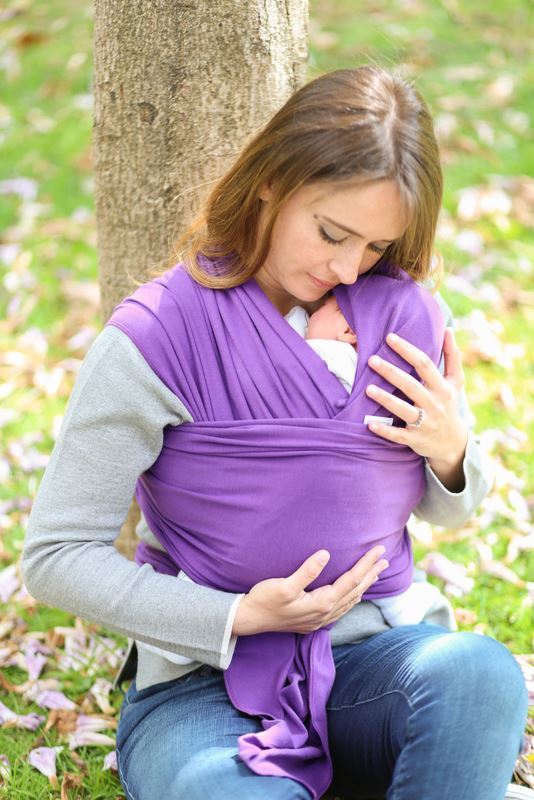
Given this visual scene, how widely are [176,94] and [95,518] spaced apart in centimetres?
108

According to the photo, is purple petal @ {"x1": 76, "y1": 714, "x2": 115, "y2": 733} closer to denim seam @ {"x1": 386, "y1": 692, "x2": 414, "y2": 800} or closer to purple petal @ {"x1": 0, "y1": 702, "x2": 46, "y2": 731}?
purple petal @ {"x1": 0, "y1": 702, "x2": 46, "y2": 731}

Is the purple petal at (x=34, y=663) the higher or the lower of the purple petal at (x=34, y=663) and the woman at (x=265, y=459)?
the lower

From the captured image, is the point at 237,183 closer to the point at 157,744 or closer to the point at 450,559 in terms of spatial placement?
the point at 157,744

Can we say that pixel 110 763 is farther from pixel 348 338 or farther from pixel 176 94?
pixel 176 94

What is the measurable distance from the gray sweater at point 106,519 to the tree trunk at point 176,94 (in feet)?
2.09

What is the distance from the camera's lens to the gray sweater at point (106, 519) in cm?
195

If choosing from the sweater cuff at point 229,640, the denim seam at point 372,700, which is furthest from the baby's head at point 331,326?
the denim seam at point 372,700

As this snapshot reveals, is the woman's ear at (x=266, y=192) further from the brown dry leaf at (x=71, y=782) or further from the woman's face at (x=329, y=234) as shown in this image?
the brown dry leaf at (x=71, y=782)

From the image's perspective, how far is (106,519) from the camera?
2.00 m

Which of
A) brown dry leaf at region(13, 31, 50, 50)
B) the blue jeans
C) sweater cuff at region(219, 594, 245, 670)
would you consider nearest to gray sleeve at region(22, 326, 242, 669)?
sweater cuff at region(219, 594, 245, 670)

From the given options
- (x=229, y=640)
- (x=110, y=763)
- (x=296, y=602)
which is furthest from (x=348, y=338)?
(x=110, y=763)

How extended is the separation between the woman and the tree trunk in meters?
0.37

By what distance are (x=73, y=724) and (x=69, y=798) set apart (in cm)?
25

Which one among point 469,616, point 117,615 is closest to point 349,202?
point 117,615
